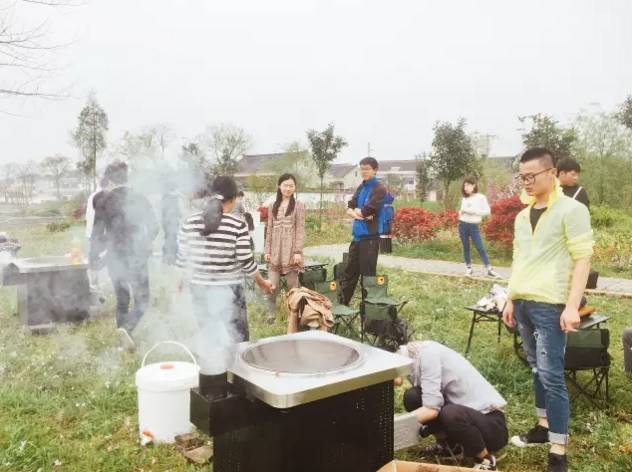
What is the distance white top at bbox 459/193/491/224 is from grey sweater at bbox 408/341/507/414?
6.40 meters

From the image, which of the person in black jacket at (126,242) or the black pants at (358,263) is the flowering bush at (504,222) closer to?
the black pants at (358,263)

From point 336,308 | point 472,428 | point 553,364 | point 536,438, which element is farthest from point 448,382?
point 336,308

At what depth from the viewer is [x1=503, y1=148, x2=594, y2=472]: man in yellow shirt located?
322 cm

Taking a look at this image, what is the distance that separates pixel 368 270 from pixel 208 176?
2.86 meters

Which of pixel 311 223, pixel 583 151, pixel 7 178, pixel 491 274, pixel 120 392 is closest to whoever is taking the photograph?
pixel 7 178

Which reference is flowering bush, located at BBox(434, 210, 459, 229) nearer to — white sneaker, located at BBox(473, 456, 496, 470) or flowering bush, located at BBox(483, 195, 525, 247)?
flowering bush, located at BBox(483, 195, 525, 247)

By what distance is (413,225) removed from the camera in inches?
575

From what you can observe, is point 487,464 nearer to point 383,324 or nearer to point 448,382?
point 448,382

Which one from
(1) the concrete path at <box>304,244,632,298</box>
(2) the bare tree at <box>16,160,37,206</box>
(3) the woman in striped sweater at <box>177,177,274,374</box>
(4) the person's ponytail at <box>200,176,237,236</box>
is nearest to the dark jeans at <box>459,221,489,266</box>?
(1) the concrete path at <box>304,244,632,298</box>

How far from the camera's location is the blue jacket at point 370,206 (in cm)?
647

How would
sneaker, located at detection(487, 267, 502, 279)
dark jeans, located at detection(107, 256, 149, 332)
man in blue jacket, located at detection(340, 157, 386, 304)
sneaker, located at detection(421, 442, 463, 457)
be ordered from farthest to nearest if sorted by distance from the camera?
sneaker, located at detection(487, 267, 502, 279), man in blue jacket, located at detection(340, 157, 386, 304), dark jeans, located at detection(107, 256, 149, 332), sneaker, located at detection(421, 442, 463, 457)

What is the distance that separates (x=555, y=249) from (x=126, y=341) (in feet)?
14.6

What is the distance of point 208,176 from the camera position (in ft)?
14.9

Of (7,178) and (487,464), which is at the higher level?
(7,178)
